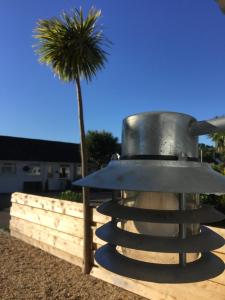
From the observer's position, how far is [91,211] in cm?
570

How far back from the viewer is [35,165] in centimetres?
2769

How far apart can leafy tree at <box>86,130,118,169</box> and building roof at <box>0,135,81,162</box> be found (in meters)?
1.76

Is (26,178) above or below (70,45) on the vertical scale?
below

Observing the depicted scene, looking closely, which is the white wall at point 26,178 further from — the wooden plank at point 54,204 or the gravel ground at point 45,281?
the gravel ground at point 45,281

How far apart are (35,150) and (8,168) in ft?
11.0

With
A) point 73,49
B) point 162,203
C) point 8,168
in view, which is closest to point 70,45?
point 73,49

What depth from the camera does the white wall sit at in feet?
84.1

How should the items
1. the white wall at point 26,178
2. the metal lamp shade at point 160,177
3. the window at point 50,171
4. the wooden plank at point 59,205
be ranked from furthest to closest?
the window at point 50,171 < the white wall at point 26,178 < the wooden plank at point 59,205 < the metal lamp shade at point 160,177

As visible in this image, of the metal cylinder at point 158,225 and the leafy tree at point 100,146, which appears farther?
the leafy tree at point 100,146

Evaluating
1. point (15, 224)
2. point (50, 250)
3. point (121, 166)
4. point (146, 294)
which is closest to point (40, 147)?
point (15, 224)

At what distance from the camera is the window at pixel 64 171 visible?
29.4 meters

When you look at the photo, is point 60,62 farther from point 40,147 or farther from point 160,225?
point 40,147

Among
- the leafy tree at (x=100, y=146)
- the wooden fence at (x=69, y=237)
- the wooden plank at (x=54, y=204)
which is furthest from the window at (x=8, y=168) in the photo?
the wooden plank at (x=54, y=204)

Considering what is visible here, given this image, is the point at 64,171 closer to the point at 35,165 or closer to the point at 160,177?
the point at 35,165
